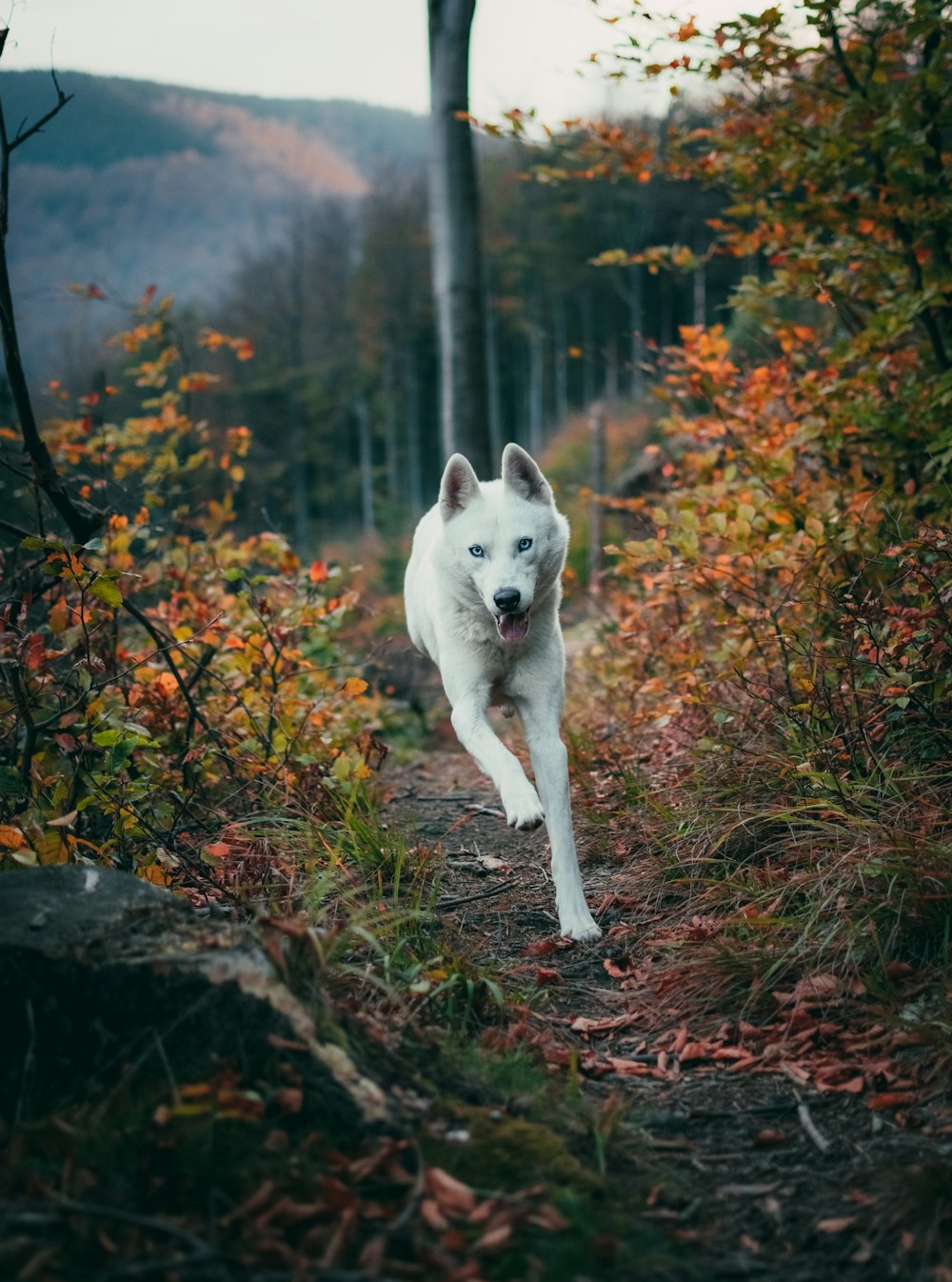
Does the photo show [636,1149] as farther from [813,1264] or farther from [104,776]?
[104,776]

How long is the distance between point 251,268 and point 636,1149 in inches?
2023

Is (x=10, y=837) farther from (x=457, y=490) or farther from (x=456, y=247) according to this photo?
(x=456, y=247)

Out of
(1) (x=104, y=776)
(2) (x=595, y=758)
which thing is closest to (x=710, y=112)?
Result: (2) (x=595, y=758)

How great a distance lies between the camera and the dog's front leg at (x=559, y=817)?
3611 millimetres

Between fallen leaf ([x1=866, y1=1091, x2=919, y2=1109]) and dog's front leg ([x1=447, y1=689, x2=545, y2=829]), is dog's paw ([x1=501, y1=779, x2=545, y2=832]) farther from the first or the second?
fallen leaf ([x1=866, y1=1091, x2=919, y2=1109])

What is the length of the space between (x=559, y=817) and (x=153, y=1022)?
1880mm

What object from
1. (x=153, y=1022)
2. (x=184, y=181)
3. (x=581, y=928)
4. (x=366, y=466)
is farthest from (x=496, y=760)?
(x=184, y=181)

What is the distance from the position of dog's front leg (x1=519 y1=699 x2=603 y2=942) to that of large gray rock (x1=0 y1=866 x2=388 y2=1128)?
61.1 inches

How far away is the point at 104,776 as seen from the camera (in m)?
3.40

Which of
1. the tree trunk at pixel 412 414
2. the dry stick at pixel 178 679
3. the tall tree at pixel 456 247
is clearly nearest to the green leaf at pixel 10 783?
the dry stick at pixel 178 679

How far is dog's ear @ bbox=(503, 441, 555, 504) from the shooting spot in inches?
165

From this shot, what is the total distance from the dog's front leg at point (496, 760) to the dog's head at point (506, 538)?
34cm

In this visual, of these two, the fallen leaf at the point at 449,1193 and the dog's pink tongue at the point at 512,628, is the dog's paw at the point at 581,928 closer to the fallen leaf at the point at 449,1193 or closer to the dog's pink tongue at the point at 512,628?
the dog's pink tongue at the point at 512,628

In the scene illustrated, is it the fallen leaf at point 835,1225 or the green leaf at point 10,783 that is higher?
the green leaf at point 10,783
